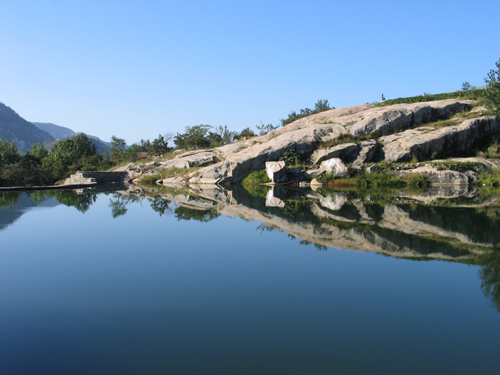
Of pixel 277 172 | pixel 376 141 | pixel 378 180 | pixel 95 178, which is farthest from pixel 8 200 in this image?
pixel 376 141

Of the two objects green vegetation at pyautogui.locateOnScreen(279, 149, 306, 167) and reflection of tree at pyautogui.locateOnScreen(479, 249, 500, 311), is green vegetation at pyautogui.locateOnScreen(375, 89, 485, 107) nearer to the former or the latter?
green vegetation at pyautogui.locateOnScreen(279, 149, 306, 167)

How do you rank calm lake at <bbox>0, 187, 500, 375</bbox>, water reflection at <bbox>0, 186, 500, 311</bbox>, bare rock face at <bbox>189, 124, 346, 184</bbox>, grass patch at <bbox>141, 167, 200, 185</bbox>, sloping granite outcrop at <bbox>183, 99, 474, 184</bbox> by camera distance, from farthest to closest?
1. grass patch at <bbox>141, 167, 200, 185</bbox>
2. bare rock face at <bbox>189, 124, 346, 184</bbox>
3. sloping granite outcrop at <bbox>183, 99, 474, 184</bbox>
4. water reflection at <bbox>0, 186, 500, 311</bbox>
5. calm lake at <bbox>0, 187, 500, 375</bbox>

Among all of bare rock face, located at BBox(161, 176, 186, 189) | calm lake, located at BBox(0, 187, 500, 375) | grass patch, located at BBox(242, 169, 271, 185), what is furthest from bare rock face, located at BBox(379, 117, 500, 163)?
calm lake, located at BBox(0, 187, 500, 375)

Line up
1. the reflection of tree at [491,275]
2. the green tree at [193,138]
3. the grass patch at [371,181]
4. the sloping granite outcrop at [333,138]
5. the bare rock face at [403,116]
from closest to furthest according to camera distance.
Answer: the reflection of tree at [491,275] → the grass patch at [371,181] → the sloping granite outcrop at [333,138] → the bare rock face at [403,116] → the green tree at [193,138]

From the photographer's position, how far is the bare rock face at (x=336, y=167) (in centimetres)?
2552

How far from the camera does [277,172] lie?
87.4 feet

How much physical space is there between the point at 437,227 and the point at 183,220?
699cm

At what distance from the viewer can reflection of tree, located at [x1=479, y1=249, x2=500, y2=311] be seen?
185 inches

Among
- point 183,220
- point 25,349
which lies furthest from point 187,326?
point 183,220

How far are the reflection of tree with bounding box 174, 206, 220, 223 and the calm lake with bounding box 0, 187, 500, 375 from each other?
9.32ft

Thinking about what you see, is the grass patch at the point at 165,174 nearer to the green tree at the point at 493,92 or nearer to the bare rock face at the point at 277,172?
the bare rock face at the point at 277,172

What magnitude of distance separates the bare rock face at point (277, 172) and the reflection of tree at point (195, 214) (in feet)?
45.7

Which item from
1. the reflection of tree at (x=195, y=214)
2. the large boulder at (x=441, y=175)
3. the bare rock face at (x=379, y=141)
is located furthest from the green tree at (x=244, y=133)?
the reflection of tree at (x=195, y=214)

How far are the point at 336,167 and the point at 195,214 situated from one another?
15.9 m
